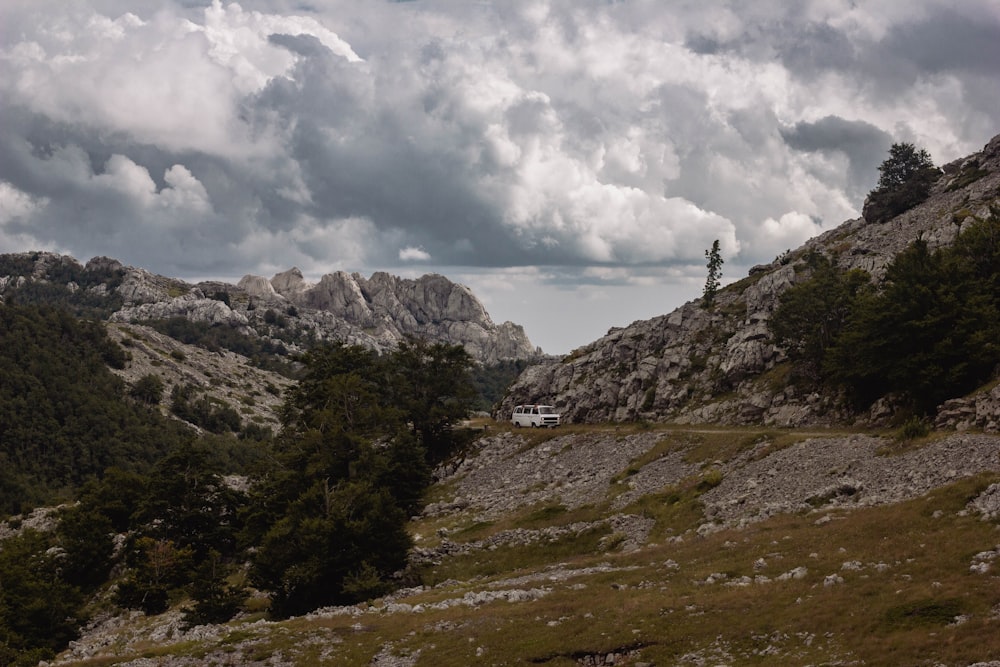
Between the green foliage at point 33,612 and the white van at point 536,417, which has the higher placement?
the white van at point 536,417

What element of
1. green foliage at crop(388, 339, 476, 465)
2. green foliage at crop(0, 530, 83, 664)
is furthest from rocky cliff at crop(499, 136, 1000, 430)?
green foliage at crop(0, 530, 83, 664)

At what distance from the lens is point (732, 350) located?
97.8 meters

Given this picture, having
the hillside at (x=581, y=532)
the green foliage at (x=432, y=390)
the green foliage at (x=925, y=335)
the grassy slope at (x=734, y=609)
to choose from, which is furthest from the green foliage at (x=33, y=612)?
the green foliage at (x=925, y=335)

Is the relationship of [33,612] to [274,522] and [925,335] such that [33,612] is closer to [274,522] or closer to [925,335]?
[274,522]

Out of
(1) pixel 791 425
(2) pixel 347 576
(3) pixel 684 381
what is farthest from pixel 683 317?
(2) pixel 347 576

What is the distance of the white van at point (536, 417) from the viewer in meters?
94.9

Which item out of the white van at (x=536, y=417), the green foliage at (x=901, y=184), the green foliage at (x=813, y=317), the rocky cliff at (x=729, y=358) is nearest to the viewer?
the green foliage at (x=813, y=317)

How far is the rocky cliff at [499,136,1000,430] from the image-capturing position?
8150 centimetres

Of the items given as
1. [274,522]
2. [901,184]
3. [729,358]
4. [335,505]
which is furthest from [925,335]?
[901,184]

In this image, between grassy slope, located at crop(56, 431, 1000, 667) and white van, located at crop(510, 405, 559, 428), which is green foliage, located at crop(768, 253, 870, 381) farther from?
grassy slope, located at crop(56, 431, 1000, 667)

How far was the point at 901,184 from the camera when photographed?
143m

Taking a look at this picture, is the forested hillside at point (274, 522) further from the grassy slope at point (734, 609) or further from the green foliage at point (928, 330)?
the green foliage at point (928, 330)

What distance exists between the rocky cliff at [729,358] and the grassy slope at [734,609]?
34.6 metres

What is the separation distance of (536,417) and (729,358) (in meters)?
29.6
